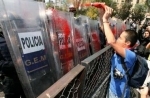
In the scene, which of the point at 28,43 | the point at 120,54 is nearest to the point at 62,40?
the point at 28,43

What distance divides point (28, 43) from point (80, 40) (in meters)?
1.91

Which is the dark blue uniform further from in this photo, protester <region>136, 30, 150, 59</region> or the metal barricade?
protester <region>136, 30, 150, 59</region>

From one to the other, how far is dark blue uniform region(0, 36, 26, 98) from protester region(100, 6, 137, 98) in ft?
3.64

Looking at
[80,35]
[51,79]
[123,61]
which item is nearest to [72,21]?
[80,35]

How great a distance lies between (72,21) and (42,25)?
44.5 inches

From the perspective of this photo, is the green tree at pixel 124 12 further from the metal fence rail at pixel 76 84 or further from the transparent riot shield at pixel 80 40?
the metal fence rail at pixel 76 84

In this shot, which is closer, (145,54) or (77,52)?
(77,52)

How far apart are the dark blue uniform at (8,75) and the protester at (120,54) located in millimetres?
1110

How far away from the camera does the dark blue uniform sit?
2.68m

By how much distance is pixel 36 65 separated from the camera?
2.80 meters

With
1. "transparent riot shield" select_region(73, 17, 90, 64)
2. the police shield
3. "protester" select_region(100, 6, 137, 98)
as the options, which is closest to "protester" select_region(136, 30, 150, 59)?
the police shield

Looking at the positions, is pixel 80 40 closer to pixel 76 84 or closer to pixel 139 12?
pixel 76 84

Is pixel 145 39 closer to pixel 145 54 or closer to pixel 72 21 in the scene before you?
pixel 145 54

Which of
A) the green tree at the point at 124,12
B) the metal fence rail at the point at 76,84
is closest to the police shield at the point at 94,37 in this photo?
the metal fence rail at the point at 76,84
